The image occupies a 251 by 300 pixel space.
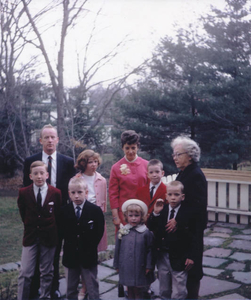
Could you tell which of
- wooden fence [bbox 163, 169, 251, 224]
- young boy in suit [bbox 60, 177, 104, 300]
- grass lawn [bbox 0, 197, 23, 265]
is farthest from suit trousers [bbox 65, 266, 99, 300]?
wooden fence [bbox 163, 169, 251, 224]

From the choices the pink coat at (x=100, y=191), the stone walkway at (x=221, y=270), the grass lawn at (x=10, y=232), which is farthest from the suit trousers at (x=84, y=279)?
the grass lawn at (x=10, y=232)

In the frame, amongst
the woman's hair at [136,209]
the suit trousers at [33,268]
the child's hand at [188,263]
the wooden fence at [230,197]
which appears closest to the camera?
the child's hand at [188,263]

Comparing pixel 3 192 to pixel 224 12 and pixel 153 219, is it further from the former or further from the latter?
pixel 153 219

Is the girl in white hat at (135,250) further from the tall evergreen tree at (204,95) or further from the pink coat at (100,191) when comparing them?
the tall evergreen tree at (204,95)

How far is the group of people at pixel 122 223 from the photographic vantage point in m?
2.71

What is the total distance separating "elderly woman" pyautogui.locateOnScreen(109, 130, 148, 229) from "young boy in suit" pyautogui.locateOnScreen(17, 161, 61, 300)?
0.60 m

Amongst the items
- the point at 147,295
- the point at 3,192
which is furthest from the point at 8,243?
the point at 3,192

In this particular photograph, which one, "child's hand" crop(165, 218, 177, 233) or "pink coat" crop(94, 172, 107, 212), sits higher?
"pink coat" crop(94, 172, 107, 212)

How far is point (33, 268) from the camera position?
10.1 ft

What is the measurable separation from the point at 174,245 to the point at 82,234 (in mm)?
837

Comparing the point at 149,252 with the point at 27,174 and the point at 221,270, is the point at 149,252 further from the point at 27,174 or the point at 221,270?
the point at 221,270

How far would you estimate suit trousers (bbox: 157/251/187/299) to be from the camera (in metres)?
2.70

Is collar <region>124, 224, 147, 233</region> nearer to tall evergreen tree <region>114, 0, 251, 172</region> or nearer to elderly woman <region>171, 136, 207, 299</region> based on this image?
elderly woman <region>171, 136, 207, 299</region>

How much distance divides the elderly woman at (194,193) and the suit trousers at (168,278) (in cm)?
9
